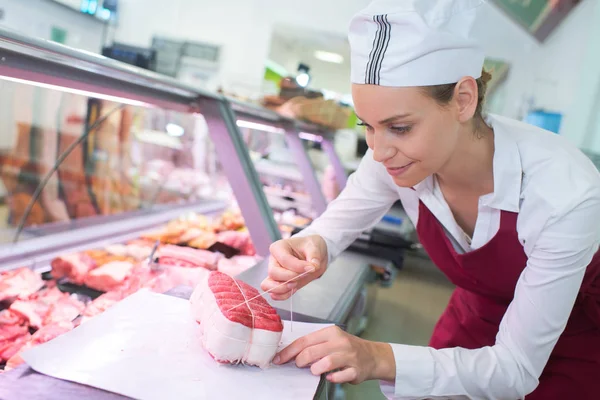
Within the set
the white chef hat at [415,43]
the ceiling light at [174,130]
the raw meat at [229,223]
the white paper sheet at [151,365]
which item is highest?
the white chef hat at [415,43]

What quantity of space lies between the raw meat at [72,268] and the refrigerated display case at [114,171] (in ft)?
0.10

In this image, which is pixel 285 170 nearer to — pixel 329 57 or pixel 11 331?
pixel 11 331

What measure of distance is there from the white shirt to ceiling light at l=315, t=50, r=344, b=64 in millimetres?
8189

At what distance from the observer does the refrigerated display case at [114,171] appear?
1.46 metres

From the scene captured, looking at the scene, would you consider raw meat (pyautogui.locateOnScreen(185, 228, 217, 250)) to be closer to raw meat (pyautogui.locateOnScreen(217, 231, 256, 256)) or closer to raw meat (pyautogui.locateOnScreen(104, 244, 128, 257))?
raw meat (pyautogui.locateOnScreen(217, 231, 256, 256))

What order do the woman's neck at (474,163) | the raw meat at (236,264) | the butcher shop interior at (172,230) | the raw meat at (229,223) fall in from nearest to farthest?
the butcher shop interior at (172,230), the woman's neck at (474,163), the raw meat at (236,264), the raw meat at (229,223)

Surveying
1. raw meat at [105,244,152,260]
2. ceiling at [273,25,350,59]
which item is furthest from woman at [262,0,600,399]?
ceiling at [273,25,350,59]

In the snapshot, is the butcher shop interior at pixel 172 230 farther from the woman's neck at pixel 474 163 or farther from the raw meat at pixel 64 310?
the woman's neck at pixel 474 163

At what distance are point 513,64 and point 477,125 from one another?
7.06 meters

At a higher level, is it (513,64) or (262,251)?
(513,64)

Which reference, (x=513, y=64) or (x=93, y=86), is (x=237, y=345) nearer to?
(x=93, y=86)

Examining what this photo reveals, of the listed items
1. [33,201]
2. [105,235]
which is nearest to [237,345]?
[105,235]

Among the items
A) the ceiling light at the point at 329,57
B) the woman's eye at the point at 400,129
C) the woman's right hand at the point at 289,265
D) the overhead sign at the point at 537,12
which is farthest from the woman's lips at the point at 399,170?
the ceiling light at the point at 329,57

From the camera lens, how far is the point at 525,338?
46.8 inches
